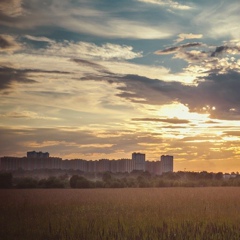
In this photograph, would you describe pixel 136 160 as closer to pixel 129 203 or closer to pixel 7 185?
pixel 7 185

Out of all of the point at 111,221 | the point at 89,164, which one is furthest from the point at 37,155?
the point at 111,221

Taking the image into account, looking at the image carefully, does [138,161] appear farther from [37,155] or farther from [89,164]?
[37,155]

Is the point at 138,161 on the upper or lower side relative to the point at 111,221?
→ upper

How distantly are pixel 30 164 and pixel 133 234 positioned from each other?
127m

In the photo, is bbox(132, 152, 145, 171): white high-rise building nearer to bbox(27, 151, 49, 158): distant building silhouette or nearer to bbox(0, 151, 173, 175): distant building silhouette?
bbox(0, 151, 173, 175): distant building silhouette

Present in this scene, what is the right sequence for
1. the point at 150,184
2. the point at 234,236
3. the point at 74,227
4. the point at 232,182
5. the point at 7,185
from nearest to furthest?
the point at 234,236 → the point at 74,227 → the point at 7,185 → the point at 150,184 → the point at 232,182

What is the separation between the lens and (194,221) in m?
20.2

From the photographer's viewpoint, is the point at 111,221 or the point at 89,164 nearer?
the point at 111,221

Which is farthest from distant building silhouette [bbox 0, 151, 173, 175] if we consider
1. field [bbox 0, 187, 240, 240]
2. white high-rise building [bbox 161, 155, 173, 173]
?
field [bbox 0, 187, 240, 240]

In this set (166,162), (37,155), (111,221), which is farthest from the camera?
(166,162)

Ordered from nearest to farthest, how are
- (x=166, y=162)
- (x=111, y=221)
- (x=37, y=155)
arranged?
1. (x=111, y=221)
2. (x=37, y=155)
3. (x=166, y=162)

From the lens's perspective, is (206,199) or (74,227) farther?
(206,199)

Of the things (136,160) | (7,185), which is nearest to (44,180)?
(7,185)

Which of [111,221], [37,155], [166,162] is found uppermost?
[37,155]
